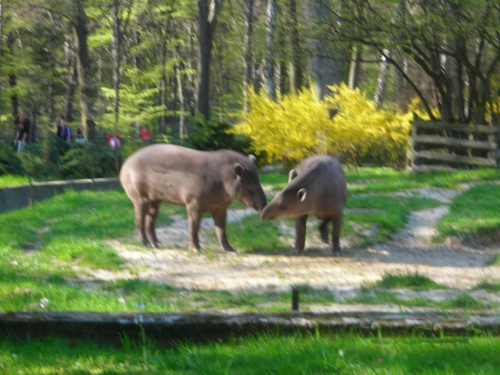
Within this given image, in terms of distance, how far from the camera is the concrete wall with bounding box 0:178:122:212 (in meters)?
18.8

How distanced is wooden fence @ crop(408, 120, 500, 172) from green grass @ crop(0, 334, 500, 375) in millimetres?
16664

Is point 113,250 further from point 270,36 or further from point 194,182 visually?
point 270,36

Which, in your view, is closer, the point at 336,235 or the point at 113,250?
the point at 113,250

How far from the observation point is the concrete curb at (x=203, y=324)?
560cm

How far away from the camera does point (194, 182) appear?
40.4ft

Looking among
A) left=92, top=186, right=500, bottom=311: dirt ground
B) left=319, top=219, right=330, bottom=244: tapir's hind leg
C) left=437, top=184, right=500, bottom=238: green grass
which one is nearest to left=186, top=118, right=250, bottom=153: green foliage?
left=437, top=184, right=500, bottom=238: green grass

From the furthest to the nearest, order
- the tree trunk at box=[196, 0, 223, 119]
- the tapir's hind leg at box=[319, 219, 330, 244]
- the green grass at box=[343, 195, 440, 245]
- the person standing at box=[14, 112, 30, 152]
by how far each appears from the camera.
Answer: the tree trunk at box=[196, 0, 223, 119] < the person standing at box=[14, 112, 30, 152] < the green grass at box=[343, 195, 440, 245] < the tapir's hind leg at box=[319, 219, 330, 244]

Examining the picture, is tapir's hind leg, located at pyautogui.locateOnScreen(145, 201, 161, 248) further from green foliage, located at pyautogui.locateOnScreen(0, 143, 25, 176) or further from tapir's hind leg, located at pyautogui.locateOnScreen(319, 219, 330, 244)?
green foliage, located at pyautogui.locateOnScreen(0, 143, 25, 176)

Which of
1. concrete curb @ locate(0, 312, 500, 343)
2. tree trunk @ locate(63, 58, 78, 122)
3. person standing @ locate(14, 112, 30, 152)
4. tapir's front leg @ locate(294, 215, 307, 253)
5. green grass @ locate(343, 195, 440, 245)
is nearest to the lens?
concrete curb @ locate(0, 312, 500, 343)

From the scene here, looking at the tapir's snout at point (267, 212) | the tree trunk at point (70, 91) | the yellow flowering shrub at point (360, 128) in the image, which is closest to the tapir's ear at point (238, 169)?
the tapir's snout at point (267, 212)

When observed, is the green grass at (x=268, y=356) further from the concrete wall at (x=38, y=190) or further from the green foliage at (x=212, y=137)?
the green foliage at (x=212, y=137)

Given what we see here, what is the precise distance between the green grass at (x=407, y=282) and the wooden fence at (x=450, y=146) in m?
12.3

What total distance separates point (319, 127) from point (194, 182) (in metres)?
11.9

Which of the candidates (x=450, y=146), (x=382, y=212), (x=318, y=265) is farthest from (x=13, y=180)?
(x=318, y=265)
